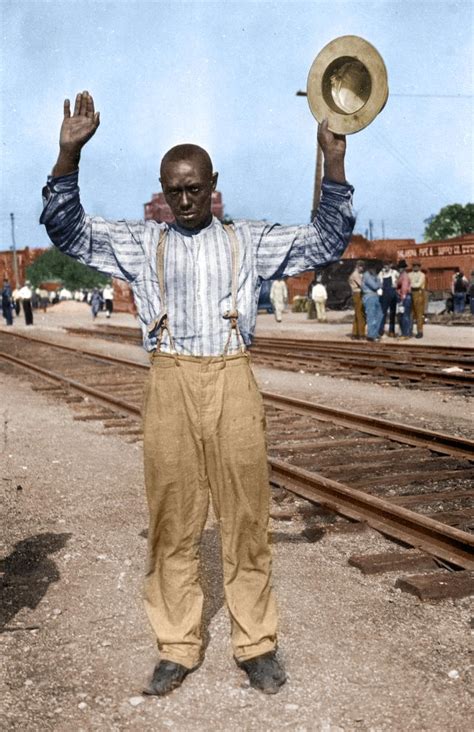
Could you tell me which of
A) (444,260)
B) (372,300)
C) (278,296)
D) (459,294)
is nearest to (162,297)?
(372,300)

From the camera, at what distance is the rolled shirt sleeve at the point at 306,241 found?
10.5 feet

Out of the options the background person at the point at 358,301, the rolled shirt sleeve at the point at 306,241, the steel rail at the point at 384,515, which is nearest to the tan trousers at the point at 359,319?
the background person at the point at 358,301

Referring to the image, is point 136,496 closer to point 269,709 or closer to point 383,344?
point 269,709

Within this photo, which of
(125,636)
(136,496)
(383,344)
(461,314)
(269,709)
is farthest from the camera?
(461,314)

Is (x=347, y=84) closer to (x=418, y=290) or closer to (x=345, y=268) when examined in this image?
(x=418, y=290)

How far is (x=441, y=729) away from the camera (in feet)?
9.44

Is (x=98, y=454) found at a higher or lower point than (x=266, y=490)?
lower

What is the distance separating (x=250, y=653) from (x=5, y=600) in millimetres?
1482

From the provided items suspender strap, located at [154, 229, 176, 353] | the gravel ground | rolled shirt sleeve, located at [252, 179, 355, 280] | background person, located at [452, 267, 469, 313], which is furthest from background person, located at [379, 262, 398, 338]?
suspender strap, located at [154, 229, 176, 353]

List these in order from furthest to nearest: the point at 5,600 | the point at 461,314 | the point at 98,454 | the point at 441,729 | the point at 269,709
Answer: the point at 461,314, the point at 98,454, the point at 5,600, the point at 269,709, the point at 441,729

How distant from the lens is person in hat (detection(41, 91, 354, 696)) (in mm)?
3162

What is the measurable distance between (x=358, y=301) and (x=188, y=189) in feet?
58.1

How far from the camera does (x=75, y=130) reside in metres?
3.11

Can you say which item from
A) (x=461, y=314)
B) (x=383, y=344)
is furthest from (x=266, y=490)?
(x=461, y=314)
